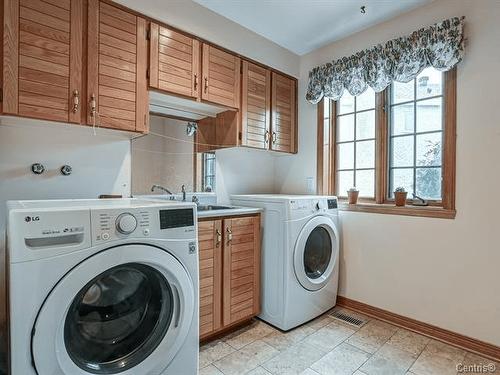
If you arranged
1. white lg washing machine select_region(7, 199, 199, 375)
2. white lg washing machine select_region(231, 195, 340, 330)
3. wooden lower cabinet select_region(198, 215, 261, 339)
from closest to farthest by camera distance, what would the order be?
white lg washing machine select_region(7, 199, 199, 375) → wooden lower cabinet select_region(198, 215, 261, 339) → white lg washing machine select_region(231, 195, 340, 330)

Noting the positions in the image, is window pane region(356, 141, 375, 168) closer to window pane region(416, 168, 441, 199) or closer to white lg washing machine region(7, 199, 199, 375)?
window pane region(416, 168, 441, 199)

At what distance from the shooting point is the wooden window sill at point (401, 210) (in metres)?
1.96

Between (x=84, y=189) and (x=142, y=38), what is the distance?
40.6 inches

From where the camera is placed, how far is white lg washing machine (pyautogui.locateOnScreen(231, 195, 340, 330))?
2.05m

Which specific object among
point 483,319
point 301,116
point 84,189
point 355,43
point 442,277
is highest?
point 355,43

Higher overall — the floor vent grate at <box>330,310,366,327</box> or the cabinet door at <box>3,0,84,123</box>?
the cabinet door at <box>3,0,84,123</box>

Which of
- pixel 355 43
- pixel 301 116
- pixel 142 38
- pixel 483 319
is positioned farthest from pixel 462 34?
pixel 142 38

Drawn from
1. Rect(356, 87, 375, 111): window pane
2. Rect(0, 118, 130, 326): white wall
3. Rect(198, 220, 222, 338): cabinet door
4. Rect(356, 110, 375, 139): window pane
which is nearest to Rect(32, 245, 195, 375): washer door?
Rect(198, 220, 222, 338): cabinet door

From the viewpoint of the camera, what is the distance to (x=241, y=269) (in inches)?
80.0

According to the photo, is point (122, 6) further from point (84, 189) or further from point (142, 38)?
point (84, 189)

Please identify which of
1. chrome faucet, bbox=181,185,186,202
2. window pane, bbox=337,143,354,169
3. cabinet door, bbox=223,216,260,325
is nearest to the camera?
cabinet door, bbox=223,216,260,325

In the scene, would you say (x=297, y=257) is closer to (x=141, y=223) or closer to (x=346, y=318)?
(x=346, y=318)

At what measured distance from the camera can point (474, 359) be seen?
1.75 meters

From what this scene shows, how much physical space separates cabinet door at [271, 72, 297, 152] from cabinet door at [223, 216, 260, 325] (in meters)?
0.93
